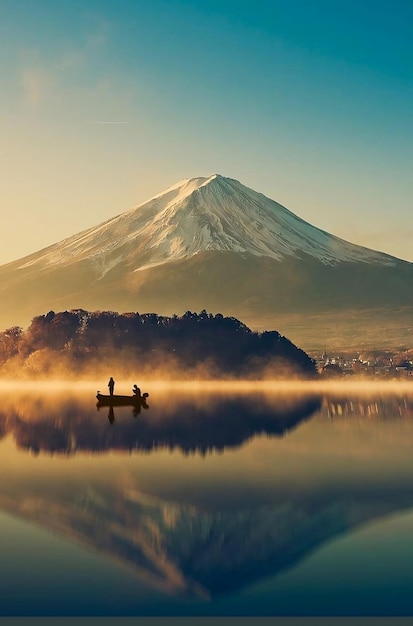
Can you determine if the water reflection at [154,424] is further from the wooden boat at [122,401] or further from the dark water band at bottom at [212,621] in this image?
the dark water band at bottom at [212,621]

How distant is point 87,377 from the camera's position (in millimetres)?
81438

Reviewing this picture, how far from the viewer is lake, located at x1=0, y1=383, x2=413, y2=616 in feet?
36.2

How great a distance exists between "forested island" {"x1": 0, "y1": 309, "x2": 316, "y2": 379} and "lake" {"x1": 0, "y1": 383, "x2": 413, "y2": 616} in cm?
4929

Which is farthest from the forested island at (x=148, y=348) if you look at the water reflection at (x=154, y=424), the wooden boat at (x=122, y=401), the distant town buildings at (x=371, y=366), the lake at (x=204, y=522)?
the lake at (x=204, y=522)

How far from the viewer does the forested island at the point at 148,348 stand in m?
82.7

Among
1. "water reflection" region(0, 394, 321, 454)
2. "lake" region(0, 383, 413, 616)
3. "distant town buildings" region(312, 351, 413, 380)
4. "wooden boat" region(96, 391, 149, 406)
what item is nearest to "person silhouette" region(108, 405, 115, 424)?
"water reflection" region(0, 394, 321, 454)

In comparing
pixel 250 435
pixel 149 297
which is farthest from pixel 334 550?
pixel 149 297

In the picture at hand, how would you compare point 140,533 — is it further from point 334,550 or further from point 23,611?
point 23,611

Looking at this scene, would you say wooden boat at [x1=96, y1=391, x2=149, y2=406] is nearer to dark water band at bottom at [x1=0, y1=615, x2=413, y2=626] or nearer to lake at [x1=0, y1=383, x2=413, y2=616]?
lake at [x1=0, y1=383, x2=413, y2=616]

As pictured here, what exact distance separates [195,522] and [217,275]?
606 feet

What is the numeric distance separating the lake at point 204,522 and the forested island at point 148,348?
4929cm

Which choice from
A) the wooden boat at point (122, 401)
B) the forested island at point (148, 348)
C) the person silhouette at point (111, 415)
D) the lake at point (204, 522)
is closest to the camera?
the lake at point (204, 522)

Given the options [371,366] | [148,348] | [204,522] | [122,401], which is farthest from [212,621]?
[371,366]

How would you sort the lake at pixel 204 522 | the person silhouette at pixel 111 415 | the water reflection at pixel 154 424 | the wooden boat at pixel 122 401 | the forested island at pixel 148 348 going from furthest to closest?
the forested island at pixel 148 348
the wooden boat at pixel 122 401
the person silhouette at pixel 111 415
the water reflection at pixel 154 424
the lake at pixel 204 522
